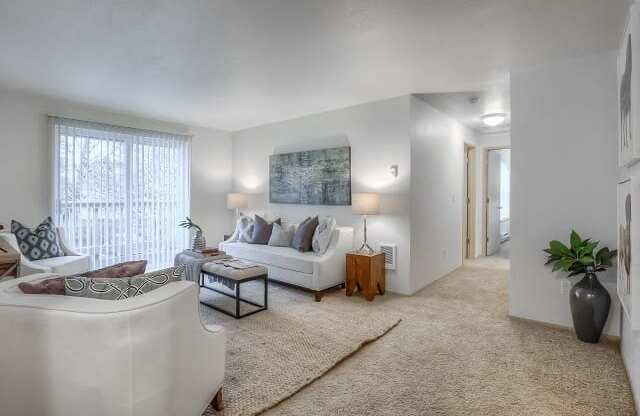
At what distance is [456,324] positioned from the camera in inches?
126

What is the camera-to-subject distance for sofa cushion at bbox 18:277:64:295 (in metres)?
1.54

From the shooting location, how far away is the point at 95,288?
1.55 metres

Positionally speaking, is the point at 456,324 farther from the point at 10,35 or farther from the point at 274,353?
the point at 10,35

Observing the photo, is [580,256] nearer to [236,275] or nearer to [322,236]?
[322,236]

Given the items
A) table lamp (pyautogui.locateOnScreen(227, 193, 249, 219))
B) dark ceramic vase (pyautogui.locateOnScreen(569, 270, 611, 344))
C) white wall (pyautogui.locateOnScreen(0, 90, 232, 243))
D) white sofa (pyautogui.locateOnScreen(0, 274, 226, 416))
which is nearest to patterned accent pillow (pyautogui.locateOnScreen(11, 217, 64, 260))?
white wall (pyautogui.locateOnScreen(0, 90, 232, 243))

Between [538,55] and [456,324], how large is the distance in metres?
2.54

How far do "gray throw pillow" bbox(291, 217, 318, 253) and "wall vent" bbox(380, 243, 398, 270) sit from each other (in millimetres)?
950

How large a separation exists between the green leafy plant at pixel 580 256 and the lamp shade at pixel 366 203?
5.85 feet

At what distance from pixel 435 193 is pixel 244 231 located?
9.54 feet

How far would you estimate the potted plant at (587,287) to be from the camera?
2.68m

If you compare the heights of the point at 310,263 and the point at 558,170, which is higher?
the point at 558,170

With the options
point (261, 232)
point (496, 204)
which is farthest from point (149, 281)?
point (496, 204)

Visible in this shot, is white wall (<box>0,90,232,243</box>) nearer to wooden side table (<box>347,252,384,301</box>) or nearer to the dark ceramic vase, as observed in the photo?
wooden side table (<box>347,252,384,301</box>)

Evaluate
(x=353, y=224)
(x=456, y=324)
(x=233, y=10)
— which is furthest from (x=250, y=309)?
(x=233, y=10)
